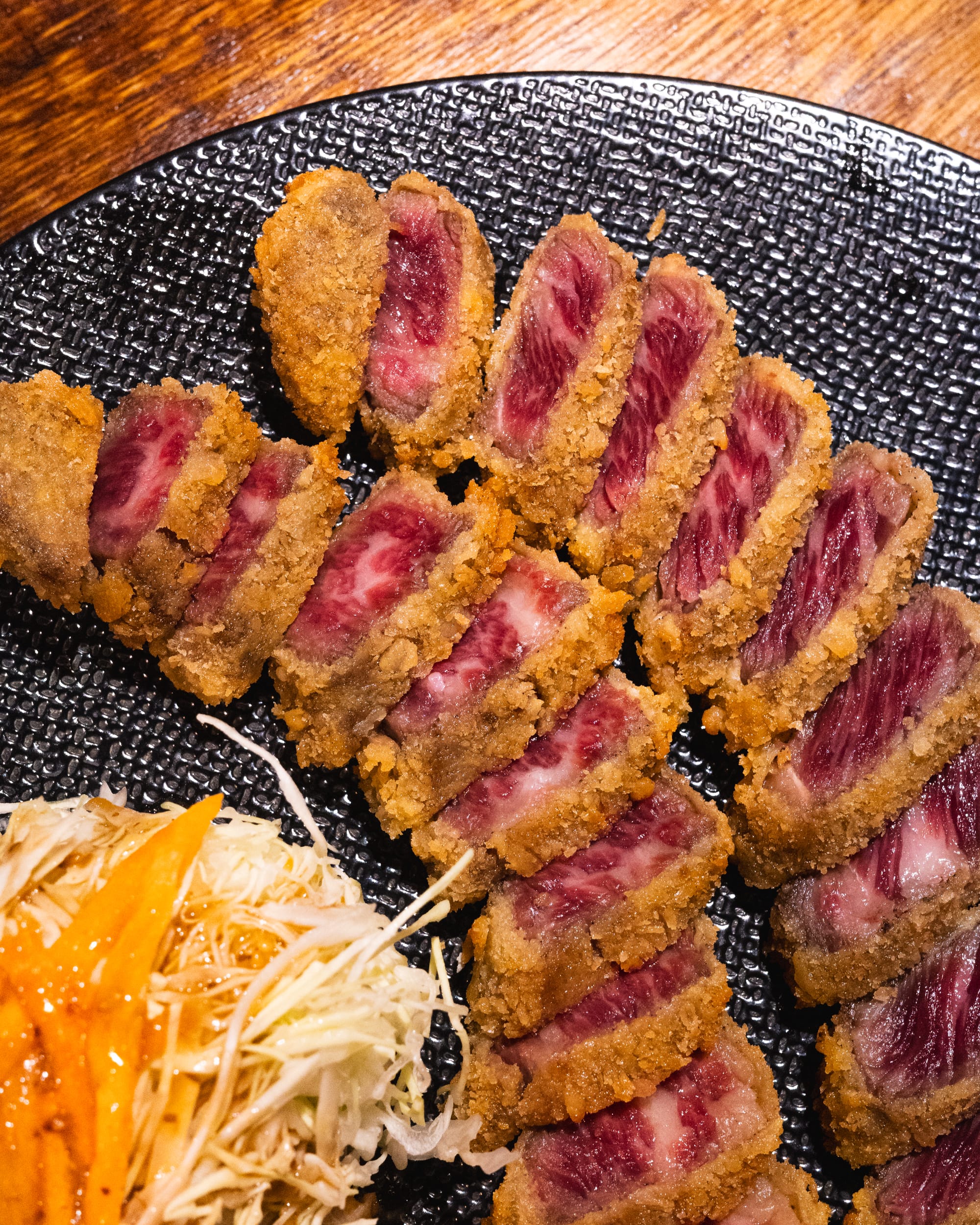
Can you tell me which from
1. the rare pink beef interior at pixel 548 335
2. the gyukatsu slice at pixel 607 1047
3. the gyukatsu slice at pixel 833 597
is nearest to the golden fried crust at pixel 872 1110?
the gyukatsu slice at pixel 607 1047

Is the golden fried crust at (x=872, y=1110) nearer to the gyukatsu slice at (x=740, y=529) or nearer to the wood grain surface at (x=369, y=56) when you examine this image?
the gyukatsu slice at (x=740, y=529)

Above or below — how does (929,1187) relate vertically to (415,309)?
below

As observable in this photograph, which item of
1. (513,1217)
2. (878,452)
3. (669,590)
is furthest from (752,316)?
(513,1217)

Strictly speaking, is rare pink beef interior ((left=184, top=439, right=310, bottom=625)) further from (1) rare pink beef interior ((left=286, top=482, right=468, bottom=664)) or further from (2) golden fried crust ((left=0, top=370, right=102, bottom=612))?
(2) golden fried crust ((left=0, top=370, right=102, bottom=612))

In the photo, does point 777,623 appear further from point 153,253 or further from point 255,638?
point 153,253

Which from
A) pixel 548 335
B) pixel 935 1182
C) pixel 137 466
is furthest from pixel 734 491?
pixel 935 1182

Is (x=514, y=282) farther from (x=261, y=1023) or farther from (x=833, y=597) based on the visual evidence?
(x=261, y=1023)
